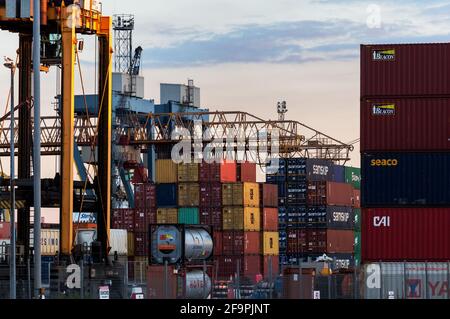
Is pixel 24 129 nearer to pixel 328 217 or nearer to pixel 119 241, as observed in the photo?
pixel 119 241

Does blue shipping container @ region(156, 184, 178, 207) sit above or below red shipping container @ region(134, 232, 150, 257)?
above

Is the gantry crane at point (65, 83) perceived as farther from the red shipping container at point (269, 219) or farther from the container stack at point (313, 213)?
the container stack at point (313, 213)

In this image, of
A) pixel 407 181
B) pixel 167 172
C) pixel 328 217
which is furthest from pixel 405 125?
pixel 328 217

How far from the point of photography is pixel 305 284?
4572 centimetres

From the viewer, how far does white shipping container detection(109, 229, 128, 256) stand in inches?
3034

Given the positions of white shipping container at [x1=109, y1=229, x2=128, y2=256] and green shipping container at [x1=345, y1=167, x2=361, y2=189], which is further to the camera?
green shipping container at [x1=345, y1=167, x2=361, y2=189]

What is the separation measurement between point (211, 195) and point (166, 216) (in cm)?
355

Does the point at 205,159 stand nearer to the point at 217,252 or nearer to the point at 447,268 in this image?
the point at 217,252

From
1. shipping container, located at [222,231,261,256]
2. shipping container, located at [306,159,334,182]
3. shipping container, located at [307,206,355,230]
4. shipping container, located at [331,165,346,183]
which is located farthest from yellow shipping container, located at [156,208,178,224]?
shipping container, located at [331,165,346,183]

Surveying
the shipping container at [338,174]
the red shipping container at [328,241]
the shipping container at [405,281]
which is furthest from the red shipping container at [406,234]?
the shipping container at [338,174]

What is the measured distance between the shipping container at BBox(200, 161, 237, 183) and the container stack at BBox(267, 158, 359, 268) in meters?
12.8

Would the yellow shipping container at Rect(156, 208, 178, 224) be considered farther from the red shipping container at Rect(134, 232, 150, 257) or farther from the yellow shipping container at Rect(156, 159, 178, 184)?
the yellow shipping container at Rect(156, 159, 178, 184)

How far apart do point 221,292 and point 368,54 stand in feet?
54.6
